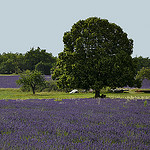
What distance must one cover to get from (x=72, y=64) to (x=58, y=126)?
14370 millimetres

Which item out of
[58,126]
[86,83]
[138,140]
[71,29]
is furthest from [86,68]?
[138,140]

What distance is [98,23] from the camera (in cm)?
2300

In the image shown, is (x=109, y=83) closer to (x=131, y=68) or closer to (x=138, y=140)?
(x=131, y=68)

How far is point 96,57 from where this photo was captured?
21688 mm

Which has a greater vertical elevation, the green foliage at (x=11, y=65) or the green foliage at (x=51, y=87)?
the green foliage at (x=11, y=65)

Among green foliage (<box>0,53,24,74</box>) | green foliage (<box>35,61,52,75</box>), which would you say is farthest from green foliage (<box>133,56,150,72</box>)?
green foliage (<box>0,53,24,74</box>)

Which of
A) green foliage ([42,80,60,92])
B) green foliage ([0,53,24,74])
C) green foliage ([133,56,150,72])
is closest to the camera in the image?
green foliage ([42,80,60,92])

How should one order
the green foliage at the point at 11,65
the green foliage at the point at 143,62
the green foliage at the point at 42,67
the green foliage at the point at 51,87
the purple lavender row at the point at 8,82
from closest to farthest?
the green foliage at the point at 51,87 < the purple lavender row at the point at 8,82 < the green foliage at the point at 143,62 < the green foliage at the point at 42,67 < the green foliage at the point at 11,65

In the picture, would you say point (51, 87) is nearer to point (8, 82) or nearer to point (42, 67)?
point (8, 82)

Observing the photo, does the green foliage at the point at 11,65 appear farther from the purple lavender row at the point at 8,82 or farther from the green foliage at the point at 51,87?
the green foliage at the point at 51,87

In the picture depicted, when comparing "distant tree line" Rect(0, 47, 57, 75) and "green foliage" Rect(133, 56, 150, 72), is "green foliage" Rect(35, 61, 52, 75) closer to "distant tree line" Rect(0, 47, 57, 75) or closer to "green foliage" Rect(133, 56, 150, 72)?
"distant tree line" Rect(0, 47, 57, 75)

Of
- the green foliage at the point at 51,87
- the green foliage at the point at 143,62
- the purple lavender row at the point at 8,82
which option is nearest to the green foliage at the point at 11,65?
the purple lavender row at the point at 8,82

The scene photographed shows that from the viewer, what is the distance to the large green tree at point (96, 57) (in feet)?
Result: 69.7

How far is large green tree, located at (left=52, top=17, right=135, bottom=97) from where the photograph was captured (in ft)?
69.7
